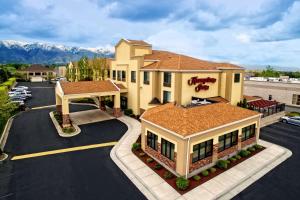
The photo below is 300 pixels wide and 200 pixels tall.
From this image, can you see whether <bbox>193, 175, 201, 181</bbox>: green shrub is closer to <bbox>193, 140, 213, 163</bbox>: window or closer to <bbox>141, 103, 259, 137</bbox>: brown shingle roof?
<bbox>193, 140, 213, 163</bbox>: window

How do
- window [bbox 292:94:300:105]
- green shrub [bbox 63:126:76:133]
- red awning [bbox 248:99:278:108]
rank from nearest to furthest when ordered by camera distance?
green shrub [bbox 63:126:76:133] → red awning [bbox 248:99:278:108] → window [bbox 292:94:300:105]

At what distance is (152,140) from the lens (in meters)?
23.3

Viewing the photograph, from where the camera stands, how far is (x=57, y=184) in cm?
1848

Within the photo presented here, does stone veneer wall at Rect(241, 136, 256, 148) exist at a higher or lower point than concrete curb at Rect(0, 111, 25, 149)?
higher

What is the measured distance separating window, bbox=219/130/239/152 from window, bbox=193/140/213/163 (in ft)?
5.89

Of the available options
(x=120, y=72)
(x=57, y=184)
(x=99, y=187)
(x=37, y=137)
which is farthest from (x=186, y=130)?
(x=120, y=72)

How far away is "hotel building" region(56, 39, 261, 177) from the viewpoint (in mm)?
20031

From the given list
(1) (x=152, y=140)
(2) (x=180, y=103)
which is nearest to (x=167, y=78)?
(2) (x=180, y=103)

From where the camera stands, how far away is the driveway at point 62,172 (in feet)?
56.6

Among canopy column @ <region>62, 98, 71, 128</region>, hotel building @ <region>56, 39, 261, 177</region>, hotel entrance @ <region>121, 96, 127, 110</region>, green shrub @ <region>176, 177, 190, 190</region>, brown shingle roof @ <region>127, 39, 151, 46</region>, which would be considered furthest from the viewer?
hotel entrance @ <region>121, 96, 127, 110</region>

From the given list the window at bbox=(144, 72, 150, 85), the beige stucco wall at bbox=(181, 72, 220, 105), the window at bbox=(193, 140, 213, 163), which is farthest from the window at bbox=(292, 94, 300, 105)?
the window at bbox=(193, 140, 213, 163)

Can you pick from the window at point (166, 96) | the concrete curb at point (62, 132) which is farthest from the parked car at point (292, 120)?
the concrete curb at point (62, 132)

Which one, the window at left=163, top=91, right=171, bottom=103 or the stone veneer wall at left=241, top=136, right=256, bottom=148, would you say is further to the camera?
the window at left=163, top=91, right=171, bottom=103

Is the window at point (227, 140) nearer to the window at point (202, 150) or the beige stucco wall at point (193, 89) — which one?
the window at point (202, 150)
